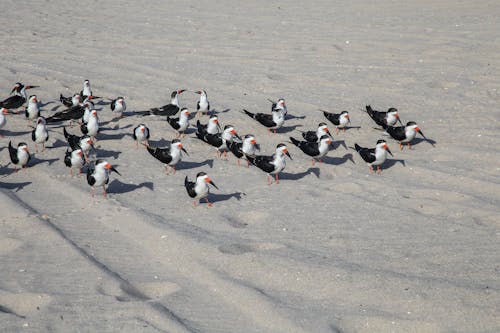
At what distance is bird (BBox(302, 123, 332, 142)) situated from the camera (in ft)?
41.8

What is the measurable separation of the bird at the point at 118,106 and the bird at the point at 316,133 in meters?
4.05

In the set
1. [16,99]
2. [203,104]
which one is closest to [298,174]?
[203,104]

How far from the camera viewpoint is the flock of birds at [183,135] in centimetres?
1087

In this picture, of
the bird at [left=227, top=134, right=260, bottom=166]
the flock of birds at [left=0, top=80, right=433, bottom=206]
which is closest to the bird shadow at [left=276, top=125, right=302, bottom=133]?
the flock of birds at [left=0, top=80, right=433, bottom=206]

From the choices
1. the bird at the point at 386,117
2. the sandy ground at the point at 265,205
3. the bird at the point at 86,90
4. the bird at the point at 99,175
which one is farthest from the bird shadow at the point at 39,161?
the bird at the point at 386,117

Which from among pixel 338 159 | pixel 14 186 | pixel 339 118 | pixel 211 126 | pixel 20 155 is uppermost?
pixel 339 118

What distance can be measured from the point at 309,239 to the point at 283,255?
74 centimetres

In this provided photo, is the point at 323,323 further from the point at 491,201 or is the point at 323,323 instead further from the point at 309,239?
the point at 491,201

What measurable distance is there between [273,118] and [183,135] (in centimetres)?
196

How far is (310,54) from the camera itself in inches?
754

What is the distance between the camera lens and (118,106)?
543 inches

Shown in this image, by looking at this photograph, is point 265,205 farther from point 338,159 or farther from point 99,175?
point 338,159

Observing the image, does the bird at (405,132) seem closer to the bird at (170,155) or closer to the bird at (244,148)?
the bird at (244,148)

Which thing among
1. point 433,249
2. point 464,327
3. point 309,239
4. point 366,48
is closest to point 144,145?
point 309,239
